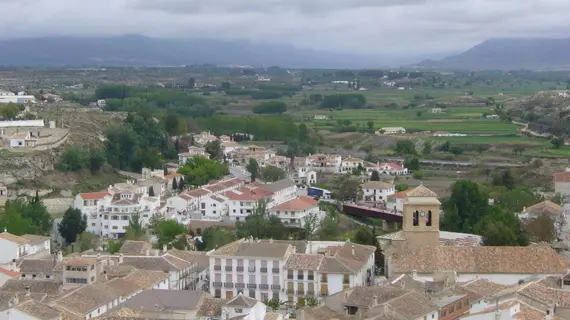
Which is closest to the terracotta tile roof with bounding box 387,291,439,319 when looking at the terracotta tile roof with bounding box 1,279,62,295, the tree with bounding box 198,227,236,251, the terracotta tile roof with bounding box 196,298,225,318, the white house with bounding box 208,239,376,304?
the terracotta tile roof with bounding box 196,298,225,318

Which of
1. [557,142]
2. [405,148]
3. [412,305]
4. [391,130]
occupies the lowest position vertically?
[391,130]

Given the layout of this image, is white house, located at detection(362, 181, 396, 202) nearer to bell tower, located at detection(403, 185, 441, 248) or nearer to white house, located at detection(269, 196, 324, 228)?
white house, located at detection(269, 196, 324, 228)

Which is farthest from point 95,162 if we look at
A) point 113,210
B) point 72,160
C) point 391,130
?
point 391,130

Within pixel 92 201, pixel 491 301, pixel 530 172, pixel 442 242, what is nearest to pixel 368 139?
pixel 530 172

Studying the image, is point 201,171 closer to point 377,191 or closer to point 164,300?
point 377,191

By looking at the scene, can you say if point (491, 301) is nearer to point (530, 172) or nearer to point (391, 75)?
point (530, 172)

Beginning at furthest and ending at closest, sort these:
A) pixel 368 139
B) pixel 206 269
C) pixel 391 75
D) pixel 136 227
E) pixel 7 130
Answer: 1. pixel 391 75
2. pixel 368 139
3. pixel 7 130
4. pixel 136 227
5. pixel 206 269
